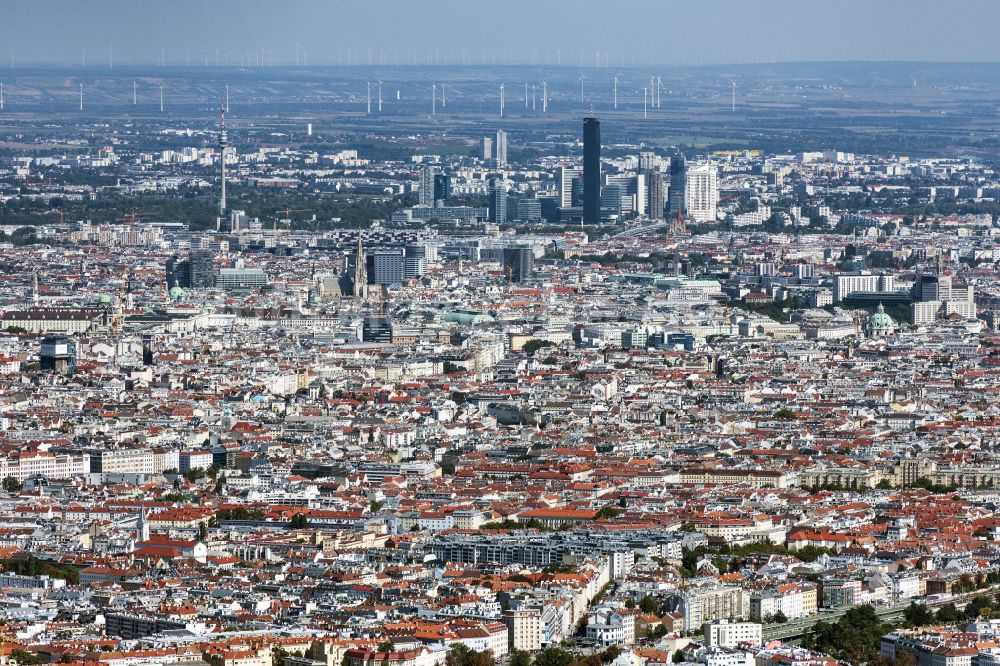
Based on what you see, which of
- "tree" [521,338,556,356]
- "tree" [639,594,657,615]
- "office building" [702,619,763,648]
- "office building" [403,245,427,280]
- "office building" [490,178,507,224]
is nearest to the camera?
"office building" [702,619,763,648]

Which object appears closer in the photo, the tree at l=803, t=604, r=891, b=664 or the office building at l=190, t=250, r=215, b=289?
the tree at l=803, t=604, r=891, b=664

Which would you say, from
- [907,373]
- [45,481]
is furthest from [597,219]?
[45,481]

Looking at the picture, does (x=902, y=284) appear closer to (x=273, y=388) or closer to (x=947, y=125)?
(x=273, y=388)

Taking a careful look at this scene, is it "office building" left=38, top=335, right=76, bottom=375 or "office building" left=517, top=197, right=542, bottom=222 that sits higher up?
"office building" left=38, top=335, right=76, bottom=375

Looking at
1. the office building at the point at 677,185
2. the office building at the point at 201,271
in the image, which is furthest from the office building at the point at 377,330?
the office building at the point at 677,185

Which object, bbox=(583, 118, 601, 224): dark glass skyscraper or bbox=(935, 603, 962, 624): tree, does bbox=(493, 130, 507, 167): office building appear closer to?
bbox=(583, 118, 601, 224): dark glass skyscraper

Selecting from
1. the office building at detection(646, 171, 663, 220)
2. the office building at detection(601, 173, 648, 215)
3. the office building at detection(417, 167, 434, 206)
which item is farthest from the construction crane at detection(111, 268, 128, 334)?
the office building at detection(601, 173, 648, 215)
